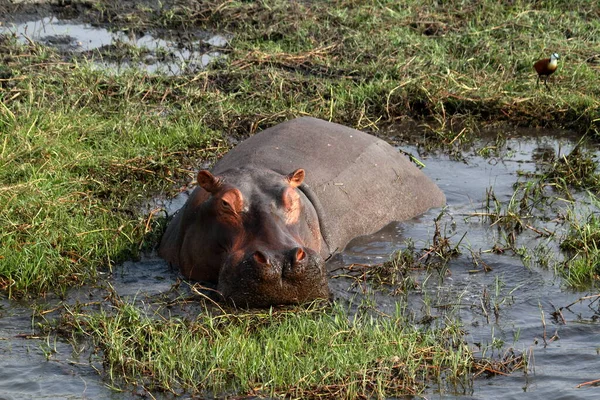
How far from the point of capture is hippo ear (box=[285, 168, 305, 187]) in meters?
6.56

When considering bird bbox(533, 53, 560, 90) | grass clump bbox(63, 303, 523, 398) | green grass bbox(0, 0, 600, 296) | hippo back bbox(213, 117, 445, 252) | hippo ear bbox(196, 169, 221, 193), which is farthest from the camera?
bird bbox(533, 53, 560, 90)

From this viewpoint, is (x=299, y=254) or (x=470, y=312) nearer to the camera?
(x=299, y=254)

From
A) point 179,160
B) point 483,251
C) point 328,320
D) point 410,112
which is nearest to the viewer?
point 328,320

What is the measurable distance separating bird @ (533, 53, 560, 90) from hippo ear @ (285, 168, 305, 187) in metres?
4.20

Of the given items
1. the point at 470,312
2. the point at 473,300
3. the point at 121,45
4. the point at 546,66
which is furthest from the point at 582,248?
the point at 121,45

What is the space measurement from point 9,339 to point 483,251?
3.02 metres

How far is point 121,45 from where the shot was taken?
11195 mm

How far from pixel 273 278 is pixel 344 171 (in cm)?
189

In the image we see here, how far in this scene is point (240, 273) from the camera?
229 inches

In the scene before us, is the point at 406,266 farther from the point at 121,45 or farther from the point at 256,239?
the point at 121,45

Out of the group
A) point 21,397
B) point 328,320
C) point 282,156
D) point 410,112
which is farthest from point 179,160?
point 21,397

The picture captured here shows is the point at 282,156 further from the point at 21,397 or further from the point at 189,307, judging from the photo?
the point at 21,397

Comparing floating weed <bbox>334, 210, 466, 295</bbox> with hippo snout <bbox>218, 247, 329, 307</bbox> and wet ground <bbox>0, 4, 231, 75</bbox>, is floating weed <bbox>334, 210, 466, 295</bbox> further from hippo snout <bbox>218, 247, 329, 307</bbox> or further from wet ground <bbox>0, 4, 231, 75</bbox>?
wet ground <bbox>0, 4, 231, 75</bbox>

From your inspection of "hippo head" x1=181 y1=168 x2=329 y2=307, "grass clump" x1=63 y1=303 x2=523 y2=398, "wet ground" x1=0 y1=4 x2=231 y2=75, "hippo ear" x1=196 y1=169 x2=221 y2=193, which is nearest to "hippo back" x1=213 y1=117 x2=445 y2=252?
"hippo head" x1=181 y1=168 x2=329 y2=307
